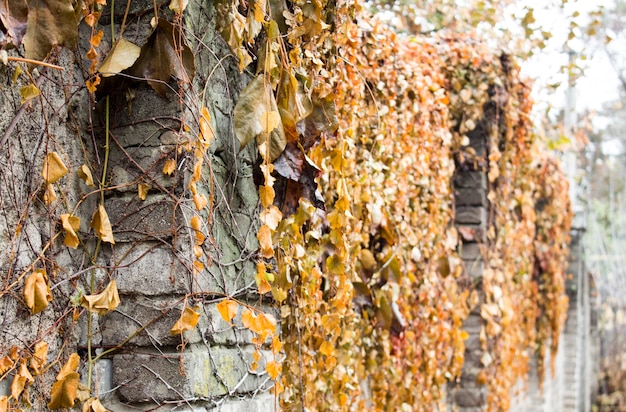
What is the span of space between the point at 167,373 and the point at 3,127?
2.56 ft

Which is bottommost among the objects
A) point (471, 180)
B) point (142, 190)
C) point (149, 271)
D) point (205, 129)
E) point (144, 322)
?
point (144, 322)

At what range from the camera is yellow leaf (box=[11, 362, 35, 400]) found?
1948mm

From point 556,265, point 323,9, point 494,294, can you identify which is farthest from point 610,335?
point 323,9

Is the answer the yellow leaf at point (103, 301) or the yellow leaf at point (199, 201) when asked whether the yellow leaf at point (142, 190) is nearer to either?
the yellow leaf at point (199, 201)

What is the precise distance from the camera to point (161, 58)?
2.16 m

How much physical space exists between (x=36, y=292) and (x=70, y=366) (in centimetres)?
24

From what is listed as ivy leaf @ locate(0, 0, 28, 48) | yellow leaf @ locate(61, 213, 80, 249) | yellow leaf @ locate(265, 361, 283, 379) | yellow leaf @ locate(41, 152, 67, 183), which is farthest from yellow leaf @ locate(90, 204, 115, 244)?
yellow leaf @ locate(265, 361, 283, 379)

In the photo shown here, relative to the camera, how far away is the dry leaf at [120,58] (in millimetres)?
2080

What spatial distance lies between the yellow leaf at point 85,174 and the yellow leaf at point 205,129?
1.05 feet

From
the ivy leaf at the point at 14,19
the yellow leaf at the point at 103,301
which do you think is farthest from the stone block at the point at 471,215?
the ivy leaf at the point at 14,19

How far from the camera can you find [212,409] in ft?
7.48

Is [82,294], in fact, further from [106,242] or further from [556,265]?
[556,265]

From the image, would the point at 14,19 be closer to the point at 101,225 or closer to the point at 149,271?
the point at 101,225

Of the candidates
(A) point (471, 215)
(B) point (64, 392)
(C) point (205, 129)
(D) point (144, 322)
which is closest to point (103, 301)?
(D) point (144, 322)
